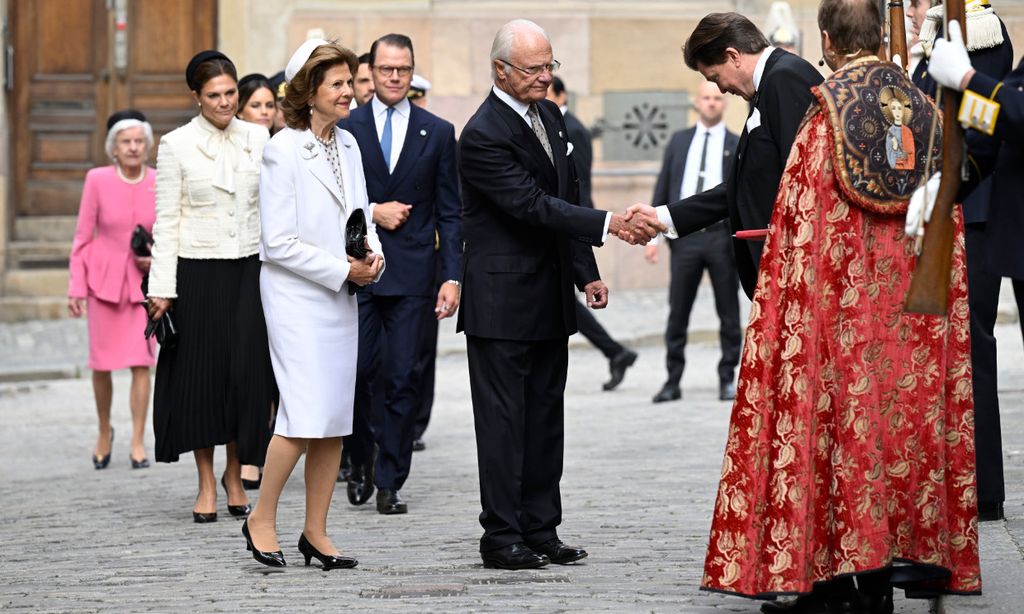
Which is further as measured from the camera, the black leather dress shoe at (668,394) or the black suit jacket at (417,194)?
Result: the black leather dress shoe at (668,394)

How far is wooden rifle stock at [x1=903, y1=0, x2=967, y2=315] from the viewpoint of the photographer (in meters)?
5.32

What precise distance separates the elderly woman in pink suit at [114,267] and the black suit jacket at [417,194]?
1.83m

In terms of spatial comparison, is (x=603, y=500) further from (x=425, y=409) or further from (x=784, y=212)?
(x=784, y=212)

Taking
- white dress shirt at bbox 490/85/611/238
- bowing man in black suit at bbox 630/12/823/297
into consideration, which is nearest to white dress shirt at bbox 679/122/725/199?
white dress shirt at bbox 490/85/611/238

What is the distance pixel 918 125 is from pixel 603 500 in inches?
133

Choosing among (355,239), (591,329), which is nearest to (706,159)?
(591,329)

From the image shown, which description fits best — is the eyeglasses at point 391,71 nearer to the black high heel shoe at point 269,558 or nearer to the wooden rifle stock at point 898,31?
the black high heel shoe at point 269,558

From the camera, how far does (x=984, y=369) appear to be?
7.14 m

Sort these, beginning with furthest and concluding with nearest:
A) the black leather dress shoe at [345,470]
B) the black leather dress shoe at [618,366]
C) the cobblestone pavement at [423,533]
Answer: the black leather dress shoe at [618,366]
the black leather dress shoe at [345,470]
the cobblestone pavement at [423,533]

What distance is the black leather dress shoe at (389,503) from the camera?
27.8ft

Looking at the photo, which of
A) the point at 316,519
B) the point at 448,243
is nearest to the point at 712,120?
the point at 448,243

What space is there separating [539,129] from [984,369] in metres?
1.89

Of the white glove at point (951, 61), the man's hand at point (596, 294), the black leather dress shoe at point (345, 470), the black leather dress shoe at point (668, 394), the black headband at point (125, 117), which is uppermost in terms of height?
the white glove at point (951, 61)

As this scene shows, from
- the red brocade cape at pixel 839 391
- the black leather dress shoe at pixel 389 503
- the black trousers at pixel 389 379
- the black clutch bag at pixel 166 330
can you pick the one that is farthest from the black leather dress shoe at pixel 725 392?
the red brocade cape at pixel 839 391
